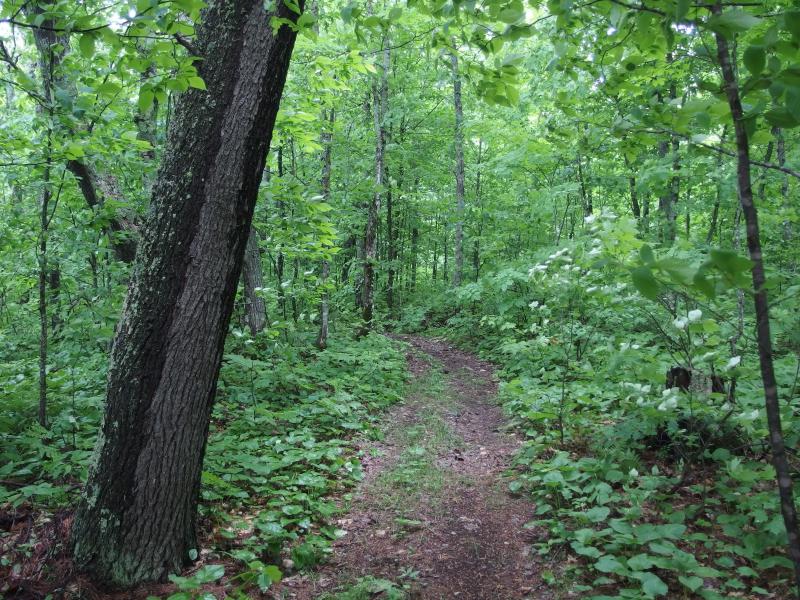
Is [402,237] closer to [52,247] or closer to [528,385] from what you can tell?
[528,385]

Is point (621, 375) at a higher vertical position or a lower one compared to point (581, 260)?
lower

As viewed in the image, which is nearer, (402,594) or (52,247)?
(402,594)

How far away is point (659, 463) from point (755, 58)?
3.91 meters

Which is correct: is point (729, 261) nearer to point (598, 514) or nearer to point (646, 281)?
point (646, 281)

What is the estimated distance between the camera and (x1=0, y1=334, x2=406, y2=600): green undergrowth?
3373 mm

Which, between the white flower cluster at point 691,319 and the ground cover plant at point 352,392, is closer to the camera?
the ground cover plant at point 352,392

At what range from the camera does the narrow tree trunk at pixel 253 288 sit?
28.2 ft

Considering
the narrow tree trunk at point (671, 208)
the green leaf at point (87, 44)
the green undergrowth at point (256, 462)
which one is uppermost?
the narrow tree trunk at point (671, 208)

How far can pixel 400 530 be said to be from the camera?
3930mm

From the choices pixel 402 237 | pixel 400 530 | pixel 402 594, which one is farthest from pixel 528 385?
pixel 402 237

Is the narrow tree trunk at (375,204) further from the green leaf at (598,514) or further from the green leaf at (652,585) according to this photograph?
the green leaf at (652,585)

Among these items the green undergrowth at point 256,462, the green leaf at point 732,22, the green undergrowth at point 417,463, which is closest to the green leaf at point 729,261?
the green leaf at point 732,22

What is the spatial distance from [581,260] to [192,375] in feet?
11.1

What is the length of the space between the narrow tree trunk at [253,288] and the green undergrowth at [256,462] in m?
1.22
